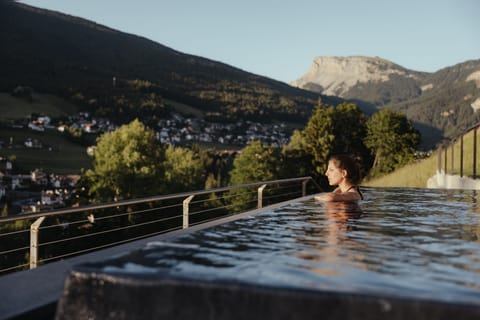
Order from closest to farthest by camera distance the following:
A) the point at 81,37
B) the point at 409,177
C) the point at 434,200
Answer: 1. the point at 434,200
2. the point at 409,177
3. the point at 81,37

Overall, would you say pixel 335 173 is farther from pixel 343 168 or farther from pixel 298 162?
pixel 298 162

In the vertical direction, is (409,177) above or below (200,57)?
below

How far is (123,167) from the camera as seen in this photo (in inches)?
1721

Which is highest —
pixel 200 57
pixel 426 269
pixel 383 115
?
pixel 200 57

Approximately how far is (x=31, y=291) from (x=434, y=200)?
19.1 ft

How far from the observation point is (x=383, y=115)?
43906 millimetres

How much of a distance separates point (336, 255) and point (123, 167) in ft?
138

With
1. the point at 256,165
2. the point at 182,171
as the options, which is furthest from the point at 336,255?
the point at 182,171

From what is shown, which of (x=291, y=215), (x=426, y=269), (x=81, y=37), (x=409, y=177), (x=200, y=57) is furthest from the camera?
(x=200, y=57)

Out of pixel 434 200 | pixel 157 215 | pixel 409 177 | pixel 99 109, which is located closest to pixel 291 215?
pixel 434 200

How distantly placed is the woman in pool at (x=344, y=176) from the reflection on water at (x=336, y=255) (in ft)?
3.37

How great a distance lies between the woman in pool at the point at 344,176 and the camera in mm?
5945

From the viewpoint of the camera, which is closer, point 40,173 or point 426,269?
point 426,269

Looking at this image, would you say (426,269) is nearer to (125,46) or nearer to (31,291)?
(31,291)
